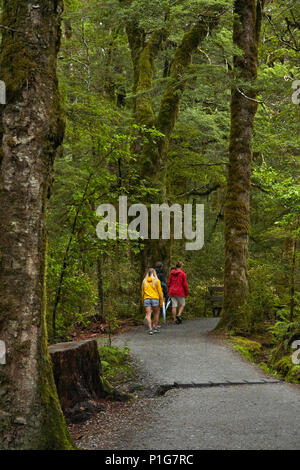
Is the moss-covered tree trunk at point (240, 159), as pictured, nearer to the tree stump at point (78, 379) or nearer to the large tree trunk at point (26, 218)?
the tree stump at point (78, 379)

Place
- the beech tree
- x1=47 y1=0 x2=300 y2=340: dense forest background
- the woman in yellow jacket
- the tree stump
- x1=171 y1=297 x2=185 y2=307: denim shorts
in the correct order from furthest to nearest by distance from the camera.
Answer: the beech tree
x1=171 y1=297 x2=185 y2=307: denim shorts
the woman in yellow jacket
x1=47 y1=0 x2=300 y2=340: dense forest background
the tree stump

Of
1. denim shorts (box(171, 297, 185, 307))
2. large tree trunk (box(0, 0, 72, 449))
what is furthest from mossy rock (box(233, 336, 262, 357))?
large tree trunk (box(0, 0, 72, 449))

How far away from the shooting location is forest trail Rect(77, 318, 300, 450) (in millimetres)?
5415

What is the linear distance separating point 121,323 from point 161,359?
651cm

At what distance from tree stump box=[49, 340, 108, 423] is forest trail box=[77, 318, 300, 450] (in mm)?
651

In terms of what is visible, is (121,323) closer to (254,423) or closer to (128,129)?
(128,129)

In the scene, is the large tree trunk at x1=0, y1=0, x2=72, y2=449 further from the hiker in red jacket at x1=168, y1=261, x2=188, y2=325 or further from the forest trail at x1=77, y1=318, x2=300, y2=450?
the hiker in red jacket at x1=168, y1=261, x2=188, y2=325

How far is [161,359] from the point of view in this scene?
34.1ft

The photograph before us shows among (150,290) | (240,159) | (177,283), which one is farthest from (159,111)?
(150,290)

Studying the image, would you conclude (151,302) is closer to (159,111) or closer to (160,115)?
(160,115)

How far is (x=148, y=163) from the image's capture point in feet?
59.3

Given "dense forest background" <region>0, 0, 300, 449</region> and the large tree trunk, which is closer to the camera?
the large tree trunk

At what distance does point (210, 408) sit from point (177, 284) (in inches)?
381
